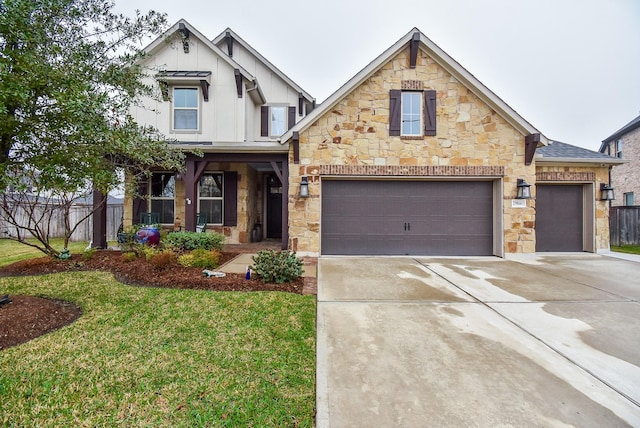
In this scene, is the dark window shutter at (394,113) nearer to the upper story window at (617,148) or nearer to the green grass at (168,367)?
the green grass at (168,367)

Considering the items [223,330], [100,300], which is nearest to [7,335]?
[100,300]

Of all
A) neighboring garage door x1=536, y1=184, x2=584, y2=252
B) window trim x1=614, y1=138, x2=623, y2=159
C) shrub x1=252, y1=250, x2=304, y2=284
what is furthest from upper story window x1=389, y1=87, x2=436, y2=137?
window trim x1=614, y1=138, x2=623, y2=159

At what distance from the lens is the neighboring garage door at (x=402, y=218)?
8.59 m

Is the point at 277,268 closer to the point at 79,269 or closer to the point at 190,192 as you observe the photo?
the point at 79,269

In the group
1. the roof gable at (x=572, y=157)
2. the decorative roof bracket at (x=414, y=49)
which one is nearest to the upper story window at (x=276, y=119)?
the decorative roof bracket at (x=414, y=49)

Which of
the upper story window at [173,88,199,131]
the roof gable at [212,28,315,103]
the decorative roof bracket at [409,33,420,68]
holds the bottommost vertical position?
the upper story window at [173,88,199,131]

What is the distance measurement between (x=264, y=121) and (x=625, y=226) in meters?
15.8

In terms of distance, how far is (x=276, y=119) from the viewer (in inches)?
494

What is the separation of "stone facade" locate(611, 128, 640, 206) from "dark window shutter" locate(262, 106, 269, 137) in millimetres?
20336

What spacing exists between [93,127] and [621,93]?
48608mm

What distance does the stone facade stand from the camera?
1650 centimetres

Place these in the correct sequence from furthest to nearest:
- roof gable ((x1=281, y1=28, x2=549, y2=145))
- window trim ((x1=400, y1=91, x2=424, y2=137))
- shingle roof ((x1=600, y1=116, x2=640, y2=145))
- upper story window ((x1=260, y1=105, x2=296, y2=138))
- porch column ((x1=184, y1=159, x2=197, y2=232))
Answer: shingle roof ((x1=600, y1=116, x2=640, y2=145)) < upper story window ((x1=260, y1=105, x2=296, y2=138)) < porch column ((x1=184, y1=159, x2=197, y2=232)) < window trim ((x1=400, y1=91, x2=424, y2=137)) < roof gable ((x1=281, y1=28, x2=549, y2=145))

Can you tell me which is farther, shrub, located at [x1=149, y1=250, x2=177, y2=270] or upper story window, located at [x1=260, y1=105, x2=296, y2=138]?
upper story window, located at [x1=260, y1=105, x2=296, y2=138]

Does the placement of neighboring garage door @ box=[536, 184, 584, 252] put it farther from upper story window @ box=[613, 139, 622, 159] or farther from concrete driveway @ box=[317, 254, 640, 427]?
upper story window @ box=[613, 139, 622, 159]
